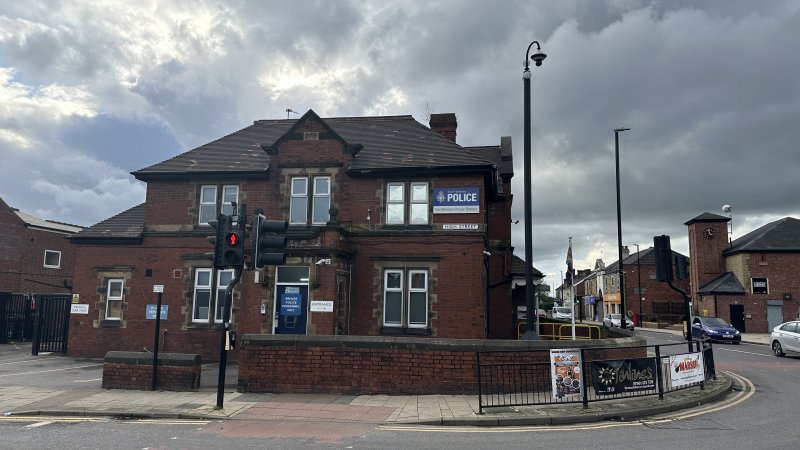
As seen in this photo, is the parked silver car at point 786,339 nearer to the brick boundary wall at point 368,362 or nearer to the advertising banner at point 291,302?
the brick boundary wall at point 368,362

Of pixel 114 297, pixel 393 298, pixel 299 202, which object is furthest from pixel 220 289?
pixel 393 298

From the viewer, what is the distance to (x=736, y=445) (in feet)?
24.1

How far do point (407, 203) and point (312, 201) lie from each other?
342cm

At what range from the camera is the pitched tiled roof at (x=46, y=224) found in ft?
103

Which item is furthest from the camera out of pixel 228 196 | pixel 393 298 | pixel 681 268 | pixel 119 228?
pixel 119 228

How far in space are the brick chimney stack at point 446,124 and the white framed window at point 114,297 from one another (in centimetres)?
1494

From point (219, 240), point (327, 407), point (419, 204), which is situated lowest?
point (327, 407)

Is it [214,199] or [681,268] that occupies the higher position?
[214,199]

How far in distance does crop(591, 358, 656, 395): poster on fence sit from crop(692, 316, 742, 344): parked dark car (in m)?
21.1

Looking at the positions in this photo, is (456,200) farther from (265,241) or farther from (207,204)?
(207,204)

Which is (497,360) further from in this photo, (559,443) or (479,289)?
(479,289)

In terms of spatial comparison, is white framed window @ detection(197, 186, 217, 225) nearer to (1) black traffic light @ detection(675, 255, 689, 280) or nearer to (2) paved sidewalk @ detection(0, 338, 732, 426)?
(2) paved sidewalk @ detection(0, 338, 732, 426)

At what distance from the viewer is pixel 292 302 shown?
639 inches

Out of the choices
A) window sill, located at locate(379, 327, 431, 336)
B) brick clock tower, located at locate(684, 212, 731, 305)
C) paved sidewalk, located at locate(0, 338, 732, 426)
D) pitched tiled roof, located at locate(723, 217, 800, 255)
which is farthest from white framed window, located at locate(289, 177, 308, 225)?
brick clock tower, located at locate(684, 212, 731, 305)
